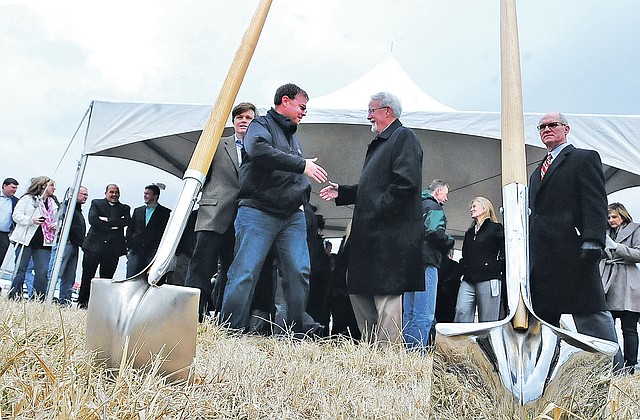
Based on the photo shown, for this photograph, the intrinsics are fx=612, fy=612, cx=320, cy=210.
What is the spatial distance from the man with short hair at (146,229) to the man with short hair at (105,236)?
1.44 ft

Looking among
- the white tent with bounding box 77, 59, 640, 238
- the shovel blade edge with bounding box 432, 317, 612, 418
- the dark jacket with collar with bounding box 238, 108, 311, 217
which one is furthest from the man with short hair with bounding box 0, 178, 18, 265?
the shovel blade edge with bounding box 432, 317, 612, 418

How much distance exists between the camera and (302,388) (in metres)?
1.49

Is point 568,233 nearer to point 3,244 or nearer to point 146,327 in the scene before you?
point 146,327

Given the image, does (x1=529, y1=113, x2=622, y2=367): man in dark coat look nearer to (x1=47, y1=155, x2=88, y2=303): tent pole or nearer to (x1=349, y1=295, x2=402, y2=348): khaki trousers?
(x1=349, y1=295, x2=402, y2=348): khaki trousers

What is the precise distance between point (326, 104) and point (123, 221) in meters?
2.27

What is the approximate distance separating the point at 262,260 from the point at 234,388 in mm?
1632

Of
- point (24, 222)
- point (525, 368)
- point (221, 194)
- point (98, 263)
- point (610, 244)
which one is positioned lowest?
point (525, 368)

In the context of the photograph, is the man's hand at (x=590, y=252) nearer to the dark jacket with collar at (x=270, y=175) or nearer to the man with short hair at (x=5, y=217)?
the dark jacket with collar at (x=270, y=175)

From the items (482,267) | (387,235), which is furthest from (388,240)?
(482,267)

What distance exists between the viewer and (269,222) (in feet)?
9.93

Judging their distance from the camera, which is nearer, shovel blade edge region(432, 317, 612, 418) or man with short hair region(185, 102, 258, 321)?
shovel blade edge region(432, 317, 612, 418)

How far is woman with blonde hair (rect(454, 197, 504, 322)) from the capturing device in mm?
4195

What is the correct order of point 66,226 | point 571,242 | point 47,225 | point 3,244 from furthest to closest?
point 3,244 < point 47,225 < point 66,226 < point 571,242

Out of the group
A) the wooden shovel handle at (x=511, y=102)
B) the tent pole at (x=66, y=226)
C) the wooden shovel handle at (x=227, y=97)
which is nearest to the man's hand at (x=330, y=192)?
the wooden shovel handle at (x=227, y=97)
